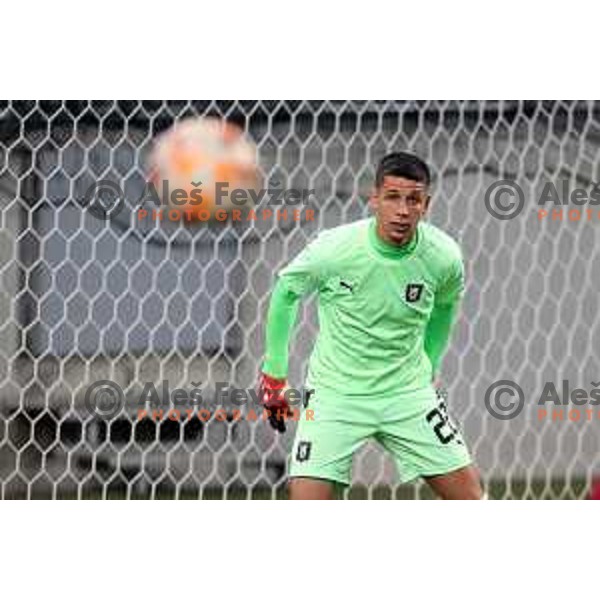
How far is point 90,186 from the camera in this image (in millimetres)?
2520

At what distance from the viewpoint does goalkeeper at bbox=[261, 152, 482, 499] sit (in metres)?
1.65

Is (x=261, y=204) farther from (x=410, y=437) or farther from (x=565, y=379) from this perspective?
(x=565, y=379)

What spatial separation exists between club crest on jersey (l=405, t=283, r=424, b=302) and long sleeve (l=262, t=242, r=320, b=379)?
14 cm

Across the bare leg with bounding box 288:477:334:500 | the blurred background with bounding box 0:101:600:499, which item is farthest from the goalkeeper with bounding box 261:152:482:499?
the blurred background with bounding box 0:101:600:499

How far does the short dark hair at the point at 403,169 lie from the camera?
165 centimetres

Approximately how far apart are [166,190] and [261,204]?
196 mm

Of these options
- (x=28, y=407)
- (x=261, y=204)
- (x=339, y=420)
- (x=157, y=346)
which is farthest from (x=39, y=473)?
(x=339, y=420)

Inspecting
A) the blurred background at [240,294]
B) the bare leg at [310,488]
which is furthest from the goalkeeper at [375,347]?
the blurred background at [240,294]

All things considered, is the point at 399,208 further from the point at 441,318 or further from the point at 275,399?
the point at 275,399

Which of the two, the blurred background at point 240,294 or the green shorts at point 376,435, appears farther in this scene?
the blurred background at point 240,294

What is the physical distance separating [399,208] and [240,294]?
0.96 meters

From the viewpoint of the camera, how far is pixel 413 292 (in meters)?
1.68

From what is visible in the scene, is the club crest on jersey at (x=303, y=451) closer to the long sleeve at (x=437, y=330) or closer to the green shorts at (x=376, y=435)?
the green shorts at (x=376, y=435)

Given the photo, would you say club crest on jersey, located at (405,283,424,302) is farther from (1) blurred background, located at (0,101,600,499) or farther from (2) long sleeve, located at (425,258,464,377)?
(1) blurred background, located at (0,101,600,499)
